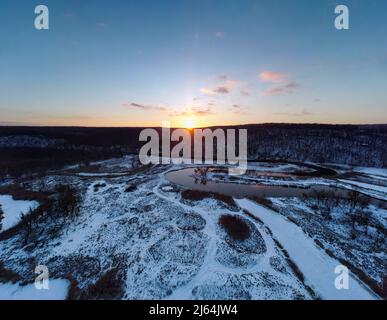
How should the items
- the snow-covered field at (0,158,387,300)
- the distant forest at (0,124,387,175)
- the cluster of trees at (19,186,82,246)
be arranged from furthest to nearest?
the distant forest at (0,124,387,175) < the cluster of trees at (19,186,82,246) < the snow-covered field at (0,158,387,300)

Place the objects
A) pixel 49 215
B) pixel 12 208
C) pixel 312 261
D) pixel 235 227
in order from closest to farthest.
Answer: pixel 312 261, pixel 235 227, pixel 49 215, pixel 12 208

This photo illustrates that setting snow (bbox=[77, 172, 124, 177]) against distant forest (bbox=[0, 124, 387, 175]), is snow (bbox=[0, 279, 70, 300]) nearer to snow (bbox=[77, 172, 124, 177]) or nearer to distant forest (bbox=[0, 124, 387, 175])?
snow (bbox=[77, 172, 124, 177])

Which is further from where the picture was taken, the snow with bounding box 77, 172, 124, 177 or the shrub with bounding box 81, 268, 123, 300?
the snow with bounding box 77, 172, 124, 177

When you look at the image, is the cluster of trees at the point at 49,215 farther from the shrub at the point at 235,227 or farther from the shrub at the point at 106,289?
the shrub at the point at 235,227

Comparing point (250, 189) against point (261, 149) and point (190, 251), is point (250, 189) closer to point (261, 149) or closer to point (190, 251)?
point (190, 251)

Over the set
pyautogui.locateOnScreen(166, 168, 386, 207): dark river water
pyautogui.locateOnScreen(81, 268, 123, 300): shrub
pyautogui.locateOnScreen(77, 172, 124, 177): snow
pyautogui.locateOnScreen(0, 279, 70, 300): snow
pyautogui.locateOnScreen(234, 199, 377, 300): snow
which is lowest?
pyautogui.locateOnScreen(0, 279, 70, 300): snow

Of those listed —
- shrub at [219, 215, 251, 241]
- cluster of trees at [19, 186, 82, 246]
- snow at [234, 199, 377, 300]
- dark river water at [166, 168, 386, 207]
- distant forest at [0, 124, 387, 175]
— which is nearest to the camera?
snow at [234, 199, 377, 300]

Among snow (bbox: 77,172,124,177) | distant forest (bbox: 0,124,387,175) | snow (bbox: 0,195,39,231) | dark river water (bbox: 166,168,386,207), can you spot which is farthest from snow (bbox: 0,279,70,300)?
distant forest (bbox: 0,124,387,175)

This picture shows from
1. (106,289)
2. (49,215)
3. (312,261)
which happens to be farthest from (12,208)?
(312,261)
